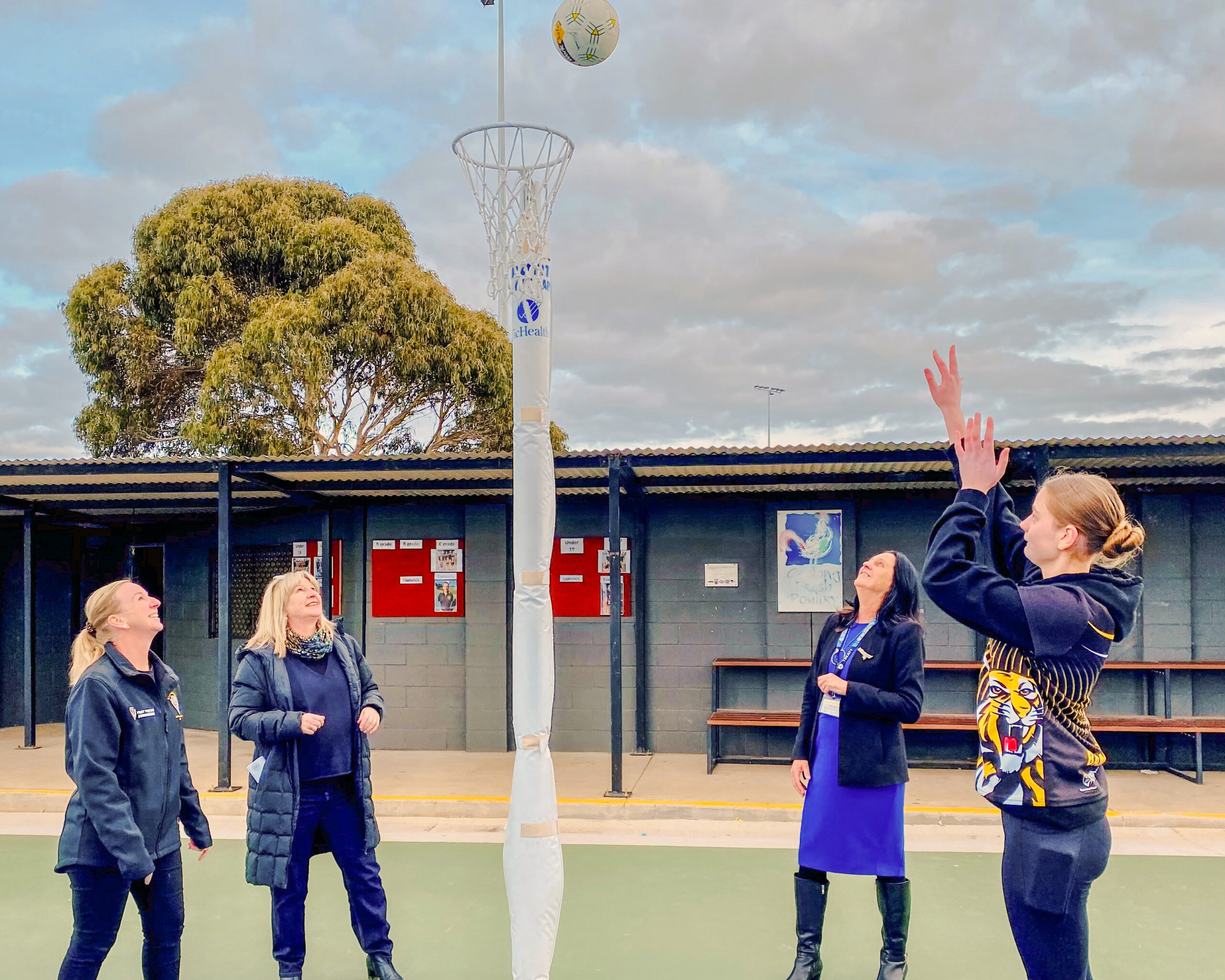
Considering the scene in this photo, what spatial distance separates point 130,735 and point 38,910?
9.21ft

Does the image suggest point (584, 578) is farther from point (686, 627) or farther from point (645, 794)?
point (645, 794)

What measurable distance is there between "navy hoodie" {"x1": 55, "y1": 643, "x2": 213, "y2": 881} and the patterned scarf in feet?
1.59

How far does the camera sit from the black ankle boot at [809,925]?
12.8ft

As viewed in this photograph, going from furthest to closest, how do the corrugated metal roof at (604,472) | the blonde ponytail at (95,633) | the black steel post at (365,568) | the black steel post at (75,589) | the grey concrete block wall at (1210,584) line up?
the black steel post at (75,589) → the black steel post at (365,568) → the grey concrete block wall at (1210,584) → the corrugated metal roof at (604,472) → the blonde ponytail at (95,633)

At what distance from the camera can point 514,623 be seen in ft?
11.8

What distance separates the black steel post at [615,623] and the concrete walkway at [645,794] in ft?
0.77

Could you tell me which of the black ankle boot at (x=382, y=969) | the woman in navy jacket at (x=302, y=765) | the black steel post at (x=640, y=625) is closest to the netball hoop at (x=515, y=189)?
the woman in navy jacket at (x=302, y=765)

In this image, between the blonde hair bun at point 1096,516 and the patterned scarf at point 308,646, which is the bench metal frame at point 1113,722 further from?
the blonde hair bun at point 1096,516

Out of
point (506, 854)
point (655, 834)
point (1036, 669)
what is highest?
point (1036, 669)

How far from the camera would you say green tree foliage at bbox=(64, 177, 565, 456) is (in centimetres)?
1706

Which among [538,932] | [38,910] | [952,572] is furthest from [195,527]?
[952,572]

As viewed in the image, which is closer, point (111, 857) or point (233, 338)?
point (111, 857)

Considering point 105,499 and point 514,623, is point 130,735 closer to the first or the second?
point 514,623

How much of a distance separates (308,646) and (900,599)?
2.38 m
